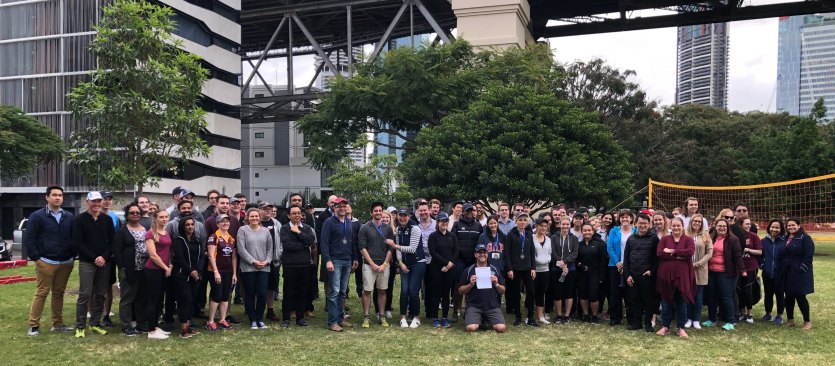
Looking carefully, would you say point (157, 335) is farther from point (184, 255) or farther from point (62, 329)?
point (62, 329)

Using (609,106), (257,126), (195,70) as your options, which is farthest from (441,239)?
(257,126)

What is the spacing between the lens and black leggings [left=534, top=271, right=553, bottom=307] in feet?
32.3

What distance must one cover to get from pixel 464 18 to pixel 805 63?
15784 cm

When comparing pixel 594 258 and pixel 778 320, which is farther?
pixel 594 258

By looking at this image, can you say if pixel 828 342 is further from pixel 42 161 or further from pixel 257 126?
pixel 257 126

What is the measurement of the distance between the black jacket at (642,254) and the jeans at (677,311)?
0.44 meters

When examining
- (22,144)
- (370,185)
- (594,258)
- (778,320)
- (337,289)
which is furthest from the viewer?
(22,144)

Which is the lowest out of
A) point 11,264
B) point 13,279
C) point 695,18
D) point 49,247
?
point 11,264

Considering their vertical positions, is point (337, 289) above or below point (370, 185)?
below

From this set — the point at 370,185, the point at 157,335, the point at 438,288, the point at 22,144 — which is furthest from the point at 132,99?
the point at 22,144

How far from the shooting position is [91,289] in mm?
8672

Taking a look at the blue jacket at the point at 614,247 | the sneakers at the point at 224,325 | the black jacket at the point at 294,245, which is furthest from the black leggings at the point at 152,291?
the blue jacket at the point at 614,247

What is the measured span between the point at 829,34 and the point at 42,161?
168741 millimetres

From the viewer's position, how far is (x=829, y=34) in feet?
500
